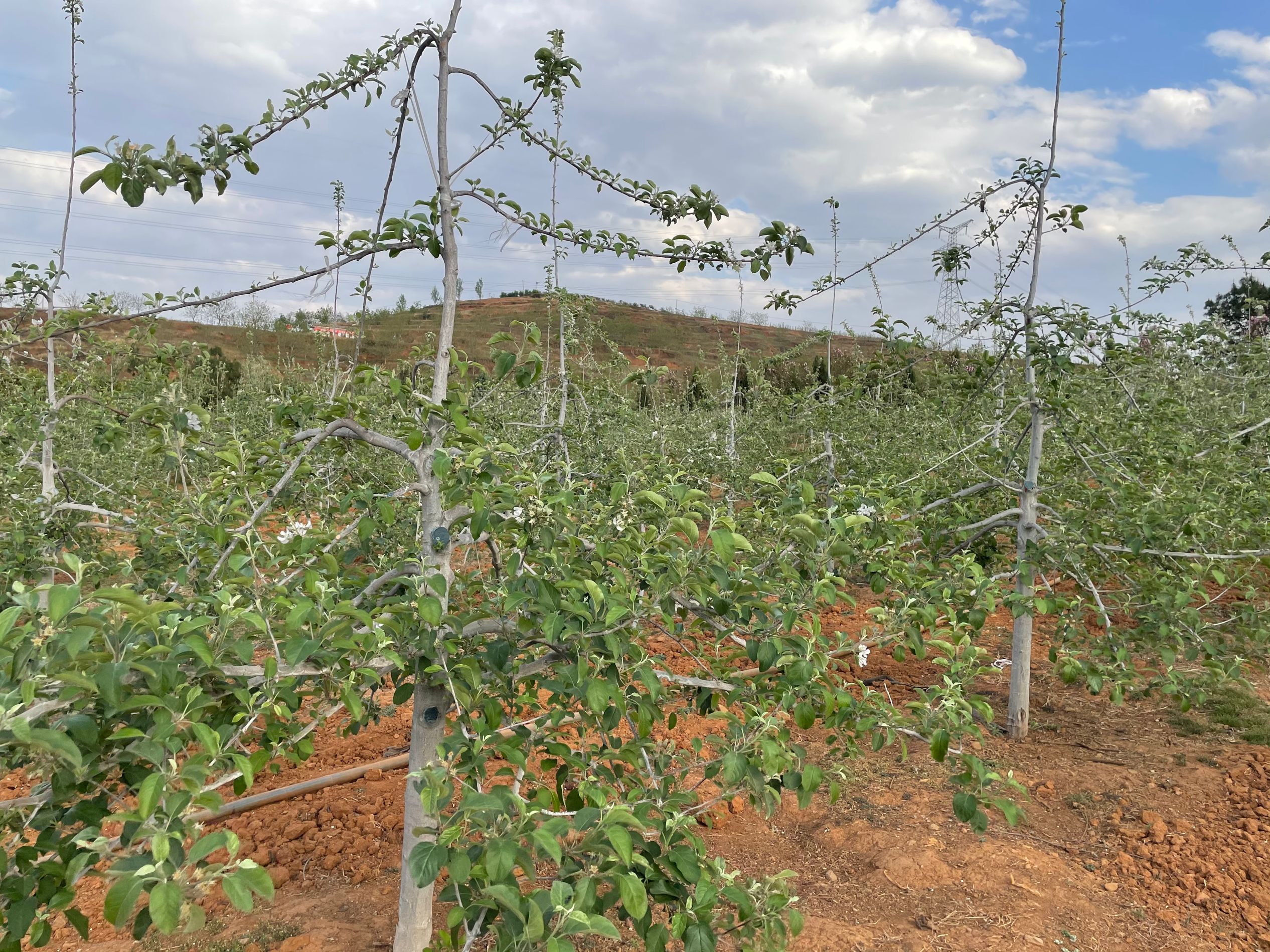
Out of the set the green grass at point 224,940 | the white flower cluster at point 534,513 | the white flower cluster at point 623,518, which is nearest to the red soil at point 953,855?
the green grass at point 224,940

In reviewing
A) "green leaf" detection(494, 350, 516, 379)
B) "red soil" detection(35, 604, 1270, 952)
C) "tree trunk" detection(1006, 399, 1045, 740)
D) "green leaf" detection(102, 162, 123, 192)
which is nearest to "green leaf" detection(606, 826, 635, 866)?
"green leaf" detection(494, 350, 516, 379)

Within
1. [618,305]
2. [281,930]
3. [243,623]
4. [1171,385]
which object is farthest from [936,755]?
[618,305]

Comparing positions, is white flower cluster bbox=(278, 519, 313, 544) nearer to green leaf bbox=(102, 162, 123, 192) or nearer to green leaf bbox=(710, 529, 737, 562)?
green leaf bbox=(102, 162, 123, 192)

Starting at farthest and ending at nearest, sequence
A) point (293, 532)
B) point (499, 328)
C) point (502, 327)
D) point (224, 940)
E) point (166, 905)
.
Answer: point (502, 327) < point (499, 328) < point (224, 940) < point (293, 532) < point (166, 905)

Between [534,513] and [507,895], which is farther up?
[534,513]

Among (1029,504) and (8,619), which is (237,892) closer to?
(8,619)

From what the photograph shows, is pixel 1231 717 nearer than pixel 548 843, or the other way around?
pixel 548 843

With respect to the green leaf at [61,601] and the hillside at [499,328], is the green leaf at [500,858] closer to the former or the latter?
the green leaf at [61,601]

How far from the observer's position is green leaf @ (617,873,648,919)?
1424 mm

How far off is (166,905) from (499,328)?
83.8ft

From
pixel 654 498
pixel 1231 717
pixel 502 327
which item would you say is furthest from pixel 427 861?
pixel 502 327

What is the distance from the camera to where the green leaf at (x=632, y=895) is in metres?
1.42

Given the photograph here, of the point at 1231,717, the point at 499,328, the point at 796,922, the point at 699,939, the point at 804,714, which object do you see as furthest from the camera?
the point at 499,328

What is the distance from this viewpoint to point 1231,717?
5422 millimetres
